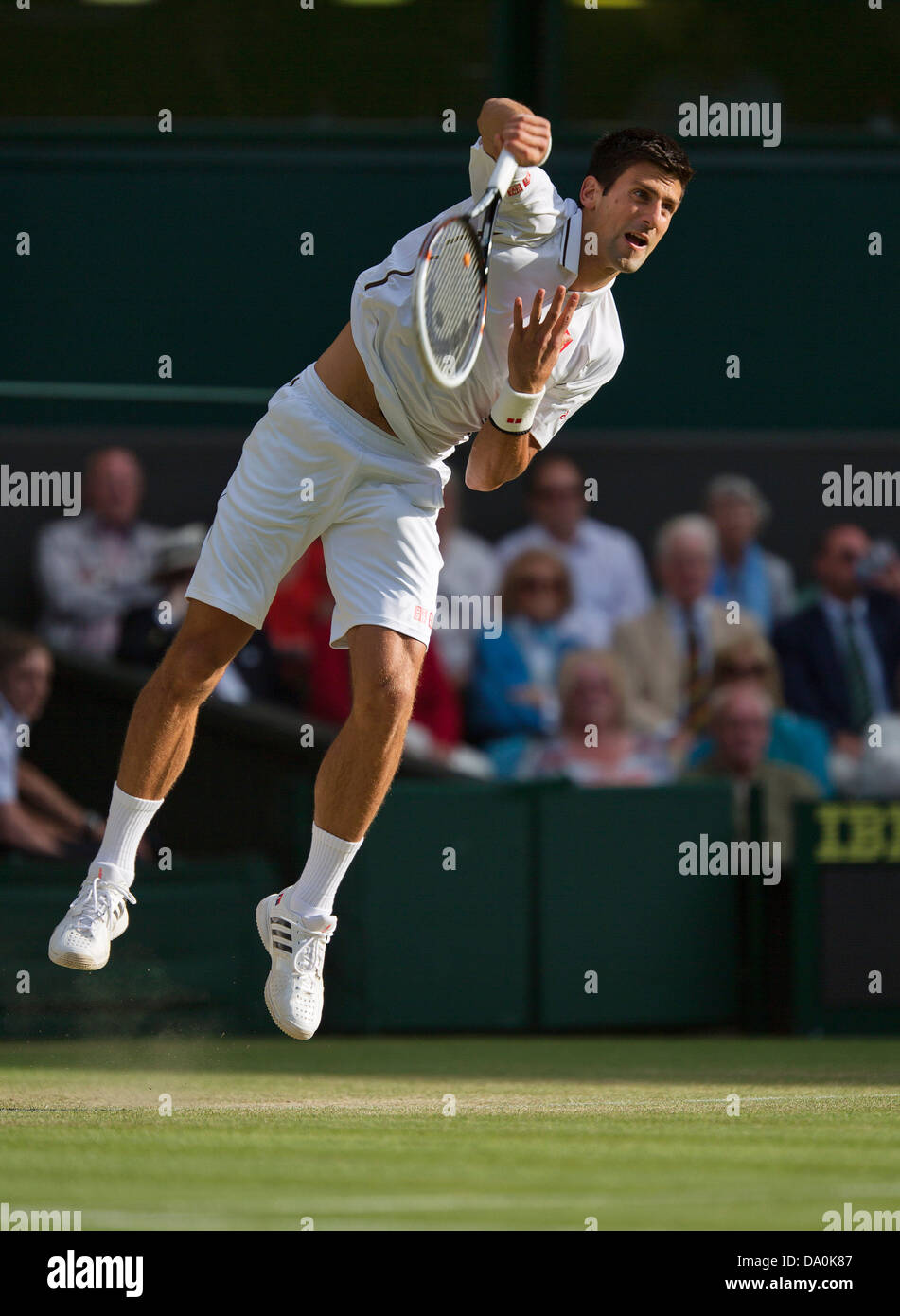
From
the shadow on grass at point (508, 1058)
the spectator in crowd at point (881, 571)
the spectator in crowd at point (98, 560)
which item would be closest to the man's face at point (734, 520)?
the spectator in crowd at point (881, 571)

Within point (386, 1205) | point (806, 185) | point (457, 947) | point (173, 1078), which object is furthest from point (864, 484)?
point (386, 1205)

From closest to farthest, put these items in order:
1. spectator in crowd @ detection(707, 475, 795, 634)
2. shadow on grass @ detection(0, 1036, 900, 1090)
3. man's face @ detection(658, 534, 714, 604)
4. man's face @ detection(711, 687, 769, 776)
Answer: shadow on grass @ detection(0, 1036, 900, 1090)
man's face @ detection(711, 687, 769, 776)
man's face @ detection(658, 534, 714, 604)
spectator in crowd @ detection(707, 475, 795, 634)

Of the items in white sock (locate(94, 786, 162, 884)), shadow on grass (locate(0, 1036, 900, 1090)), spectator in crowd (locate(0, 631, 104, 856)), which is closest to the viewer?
white sock (locate(94, 786, 162, 884))

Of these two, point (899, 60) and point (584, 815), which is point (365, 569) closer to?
point (584, 815)

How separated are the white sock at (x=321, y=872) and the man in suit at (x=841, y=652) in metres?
4.97

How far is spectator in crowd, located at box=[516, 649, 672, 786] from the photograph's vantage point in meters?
10.1

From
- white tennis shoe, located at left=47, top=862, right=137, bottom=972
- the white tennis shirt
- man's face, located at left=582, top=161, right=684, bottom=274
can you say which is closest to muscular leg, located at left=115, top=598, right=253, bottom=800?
white tennis shoe, located at left=47, top=862, right=137, bottom=972

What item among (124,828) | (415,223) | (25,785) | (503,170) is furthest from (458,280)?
(415,223)

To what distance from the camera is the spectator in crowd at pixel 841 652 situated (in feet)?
35.9

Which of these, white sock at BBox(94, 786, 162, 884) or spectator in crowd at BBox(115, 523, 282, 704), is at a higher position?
spectator in crowd at BBox(115, 523, 282, 704)

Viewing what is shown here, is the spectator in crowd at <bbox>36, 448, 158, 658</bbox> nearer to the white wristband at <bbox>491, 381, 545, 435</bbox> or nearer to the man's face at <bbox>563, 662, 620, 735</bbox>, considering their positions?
the man's face at <bbox>563, 662, 620, 735</bbox>

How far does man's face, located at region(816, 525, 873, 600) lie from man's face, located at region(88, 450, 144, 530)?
341 centimetres

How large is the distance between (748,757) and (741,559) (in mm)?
1355

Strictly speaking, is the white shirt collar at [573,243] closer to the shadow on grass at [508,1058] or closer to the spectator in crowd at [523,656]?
the shadow on grass at [508,1058]
